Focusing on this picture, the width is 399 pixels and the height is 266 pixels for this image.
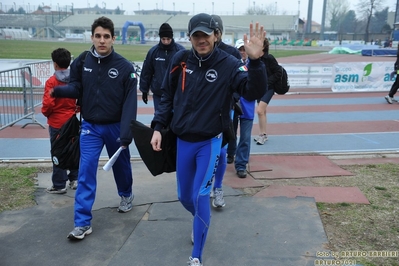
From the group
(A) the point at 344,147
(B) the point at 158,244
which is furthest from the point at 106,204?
(A) the point at 344,147

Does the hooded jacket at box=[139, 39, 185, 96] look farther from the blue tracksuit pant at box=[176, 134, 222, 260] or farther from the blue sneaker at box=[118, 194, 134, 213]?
the blue tracksuit pant at box=[176, 134, 222, 260]

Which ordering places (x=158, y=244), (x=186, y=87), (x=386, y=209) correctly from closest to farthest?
(x=186, y=87), (x=158, y=244), (x=386, y=209)

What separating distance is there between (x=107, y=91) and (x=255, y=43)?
1.72 meters

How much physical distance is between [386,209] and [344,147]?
291 centimetres

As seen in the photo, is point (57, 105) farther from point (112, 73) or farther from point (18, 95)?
point (18, 95)

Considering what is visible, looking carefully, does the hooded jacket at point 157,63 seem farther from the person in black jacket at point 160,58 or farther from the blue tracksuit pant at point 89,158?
the blue tracksuit pant at point 89,158

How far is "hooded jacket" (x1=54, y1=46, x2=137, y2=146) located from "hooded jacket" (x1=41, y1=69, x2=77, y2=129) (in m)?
0.77

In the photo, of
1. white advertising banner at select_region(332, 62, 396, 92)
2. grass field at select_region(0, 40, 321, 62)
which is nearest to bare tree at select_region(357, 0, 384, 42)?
grass field at select_region(0, 40, 321, 62)

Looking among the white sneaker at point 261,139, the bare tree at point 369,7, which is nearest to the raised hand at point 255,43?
the white sneaker at point 261,139

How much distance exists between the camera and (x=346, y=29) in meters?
102

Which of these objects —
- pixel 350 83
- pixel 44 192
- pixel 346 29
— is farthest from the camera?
A: pixel 346 29

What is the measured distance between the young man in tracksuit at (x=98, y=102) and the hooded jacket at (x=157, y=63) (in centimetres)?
223

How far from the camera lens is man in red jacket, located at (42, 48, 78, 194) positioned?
4848mm

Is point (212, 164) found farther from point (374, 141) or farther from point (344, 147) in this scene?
point (374, 141)
